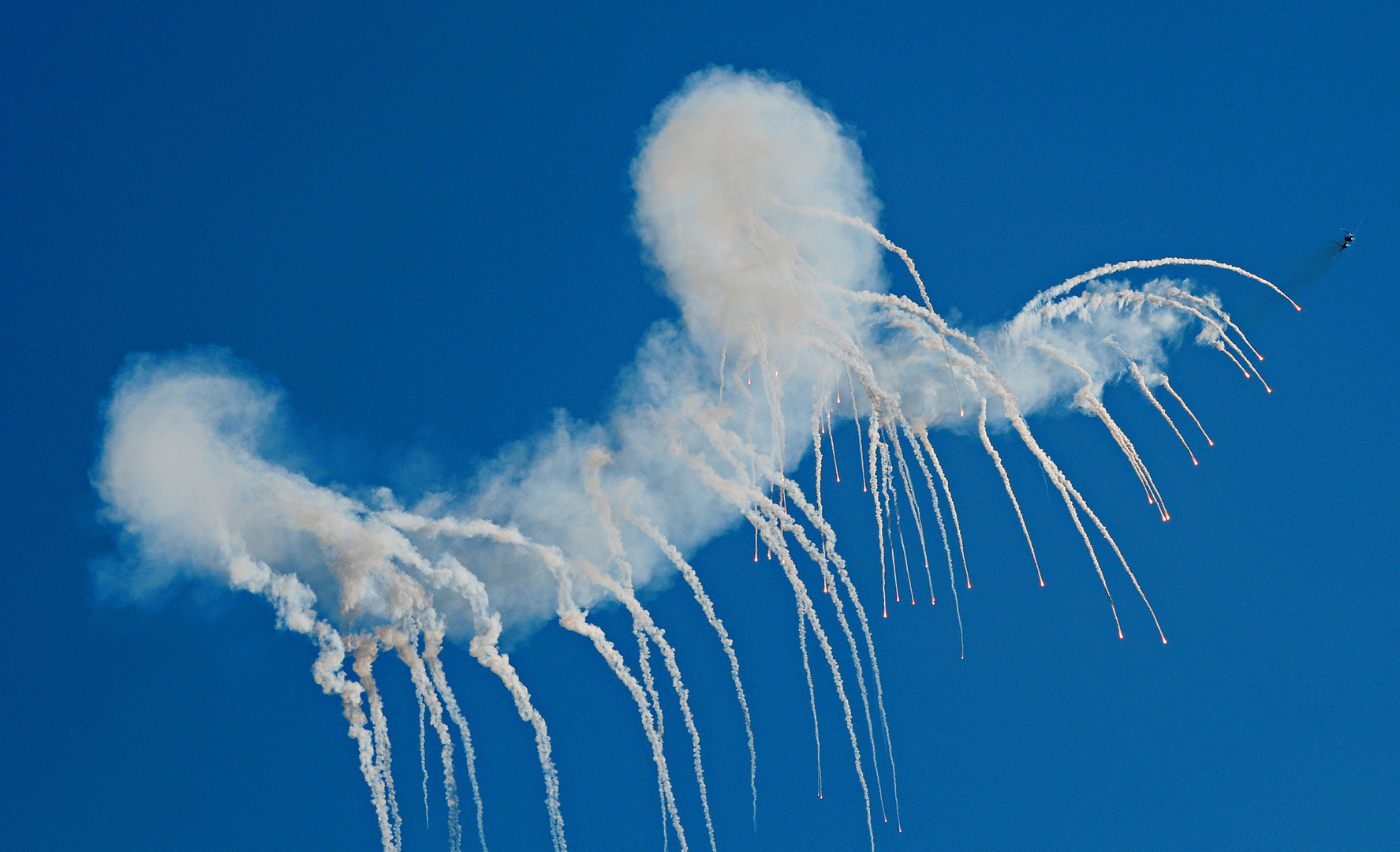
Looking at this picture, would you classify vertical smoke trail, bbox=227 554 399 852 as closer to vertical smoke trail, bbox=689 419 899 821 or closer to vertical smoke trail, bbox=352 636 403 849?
vertical smoke trail, bbox=352 636 403 849

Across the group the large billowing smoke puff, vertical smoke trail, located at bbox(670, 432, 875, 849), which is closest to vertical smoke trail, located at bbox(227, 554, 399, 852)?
the large billowing smoke puff

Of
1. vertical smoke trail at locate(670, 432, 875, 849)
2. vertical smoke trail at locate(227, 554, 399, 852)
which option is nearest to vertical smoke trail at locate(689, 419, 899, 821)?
vertical smoke trail at locate(670, 432, 875, 849)

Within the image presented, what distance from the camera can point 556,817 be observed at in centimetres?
2617

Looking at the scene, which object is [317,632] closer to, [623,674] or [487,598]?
[487,598]

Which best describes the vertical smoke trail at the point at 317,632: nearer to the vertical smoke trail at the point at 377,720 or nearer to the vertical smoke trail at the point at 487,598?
the vertical smoke trail at the point at 377,720

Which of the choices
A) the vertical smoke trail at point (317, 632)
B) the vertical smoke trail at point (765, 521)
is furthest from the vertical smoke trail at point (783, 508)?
the vertical smoke trail at point (317, 632)

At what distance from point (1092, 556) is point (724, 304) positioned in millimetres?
13339

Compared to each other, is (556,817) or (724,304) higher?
(724,304)

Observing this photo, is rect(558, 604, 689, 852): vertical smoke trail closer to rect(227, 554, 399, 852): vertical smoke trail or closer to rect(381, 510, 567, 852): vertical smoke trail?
rect(381, 510, 567, 852): vertical smoke trail

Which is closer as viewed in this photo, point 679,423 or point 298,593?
point 298,593

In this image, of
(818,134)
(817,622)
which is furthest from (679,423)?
(818,134)

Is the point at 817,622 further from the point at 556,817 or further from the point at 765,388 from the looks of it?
the point at 556,817

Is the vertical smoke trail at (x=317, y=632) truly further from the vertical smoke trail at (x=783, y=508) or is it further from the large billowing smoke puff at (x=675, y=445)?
the vertical smoke trail at (x=783, y=508)

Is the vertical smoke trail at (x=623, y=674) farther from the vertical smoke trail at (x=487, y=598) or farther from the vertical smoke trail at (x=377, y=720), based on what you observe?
the vertical smoke trail at (x=377, y=720)
